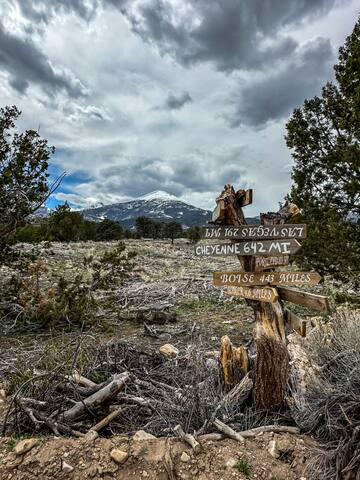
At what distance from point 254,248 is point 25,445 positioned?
129 inches

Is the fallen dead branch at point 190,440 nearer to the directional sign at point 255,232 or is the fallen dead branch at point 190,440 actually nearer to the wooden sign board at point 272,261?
the wooden sign board at point 272,261

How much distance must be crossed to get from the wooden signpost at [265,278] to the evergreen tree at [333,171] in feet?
10.3

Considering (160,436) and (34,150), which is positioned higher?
(34,150)

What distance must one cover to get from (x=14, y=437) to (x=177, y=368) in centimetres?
259

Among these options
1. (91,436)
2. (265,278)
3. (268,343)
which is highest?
(265,278)

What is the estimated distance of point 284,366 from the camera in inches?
174

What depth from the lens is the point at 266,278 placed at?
4.38m

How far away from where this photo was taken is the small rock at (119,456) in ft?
11.0

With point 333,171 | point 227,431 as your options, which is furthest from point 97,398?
point 333,171

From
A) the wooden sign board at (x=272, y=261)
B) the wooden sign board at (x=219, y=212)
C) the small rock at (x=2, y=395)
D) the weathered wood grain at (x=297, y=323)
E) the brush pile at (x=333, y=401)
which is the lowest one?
the small rock at (x=2, y=395)

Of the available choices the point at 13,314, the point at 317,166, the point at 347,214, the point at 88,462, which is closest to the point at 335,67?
the point at 317,166

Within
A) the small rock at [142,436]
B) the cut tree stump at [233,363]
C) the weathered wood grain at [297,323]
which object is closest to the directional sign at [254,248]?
the weathered wood grain at [297,323]

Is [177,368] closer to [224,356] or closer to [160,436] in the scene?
[224,356]

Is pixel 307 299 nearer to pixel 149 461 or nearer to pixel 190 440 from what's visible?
pixel 190 440
